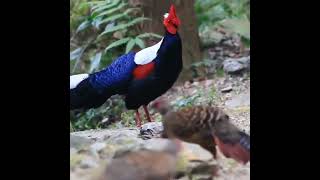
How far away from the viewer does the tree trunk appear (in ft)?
7.52

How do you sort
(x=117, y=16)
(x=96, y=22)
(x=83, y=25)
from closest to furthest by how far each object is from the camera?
(x=117, y=16) < (x=96, y=22) < (x=83, y=25)

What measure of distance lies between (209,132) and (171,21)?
45cm

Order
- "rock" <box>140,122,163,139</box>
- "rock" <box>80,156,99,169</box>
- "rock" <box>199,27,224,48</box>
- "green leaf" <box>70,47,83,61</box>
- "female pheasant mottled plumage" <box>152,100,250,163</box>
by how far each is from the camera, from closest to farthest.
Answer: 1. "rock" <box>80,156,99,169</box>
2. "female pheasant mottled plumage" <box>152,100,250,163</box>
3. "rock" <box>140,122,163,139</box>
4. "green leaf" <box>70,47,83,61</box>
5. "rock" <box>199,27,224,48</box>

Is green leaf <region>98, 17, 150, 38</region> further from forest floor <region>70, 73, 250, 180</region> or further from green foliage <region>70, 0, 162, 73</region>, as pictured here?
forest floor <region>70, 73, 250, 180</region>

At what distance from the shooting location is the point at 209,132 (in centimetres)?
201

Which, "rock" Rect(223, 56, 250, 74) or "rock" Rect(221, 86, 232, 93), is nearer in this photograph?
"rock" Rect(221, 86, 232, 93)

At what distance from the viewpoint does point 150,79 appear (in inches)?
86.6

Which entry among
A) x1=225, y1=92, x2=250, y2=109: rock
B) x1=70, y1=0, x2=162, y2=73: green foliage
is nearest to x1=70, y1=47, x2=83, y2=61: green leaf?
x1=70, y1=0, x2=162, y2=73: green foliage

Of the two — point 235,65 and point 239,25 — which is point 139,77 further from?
point 239,25

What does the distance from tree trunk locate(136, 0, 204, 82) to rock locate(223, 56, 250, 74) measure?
0.16 meters

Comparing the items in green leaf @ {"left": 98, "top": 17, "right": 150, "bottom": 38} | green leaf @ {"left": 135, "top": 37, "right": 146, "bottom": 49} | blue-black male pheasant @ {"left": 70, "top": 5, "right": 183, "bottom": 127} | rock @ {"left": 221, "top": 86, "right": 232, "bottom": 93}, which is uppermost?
green leaf @ {"left": 98, "top": 17, "right": 150, "bottom": 38}

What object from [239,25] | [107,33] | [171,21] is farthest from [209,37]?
[171,21]

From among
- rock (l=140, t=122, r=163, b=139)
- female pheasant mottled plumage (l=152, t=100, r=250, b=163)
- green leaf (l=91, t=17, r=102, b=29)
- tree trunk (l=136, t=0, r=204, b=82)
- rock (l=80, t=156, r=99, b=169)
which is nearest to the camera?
rock (l=80, t=156, r=99, b=169)
